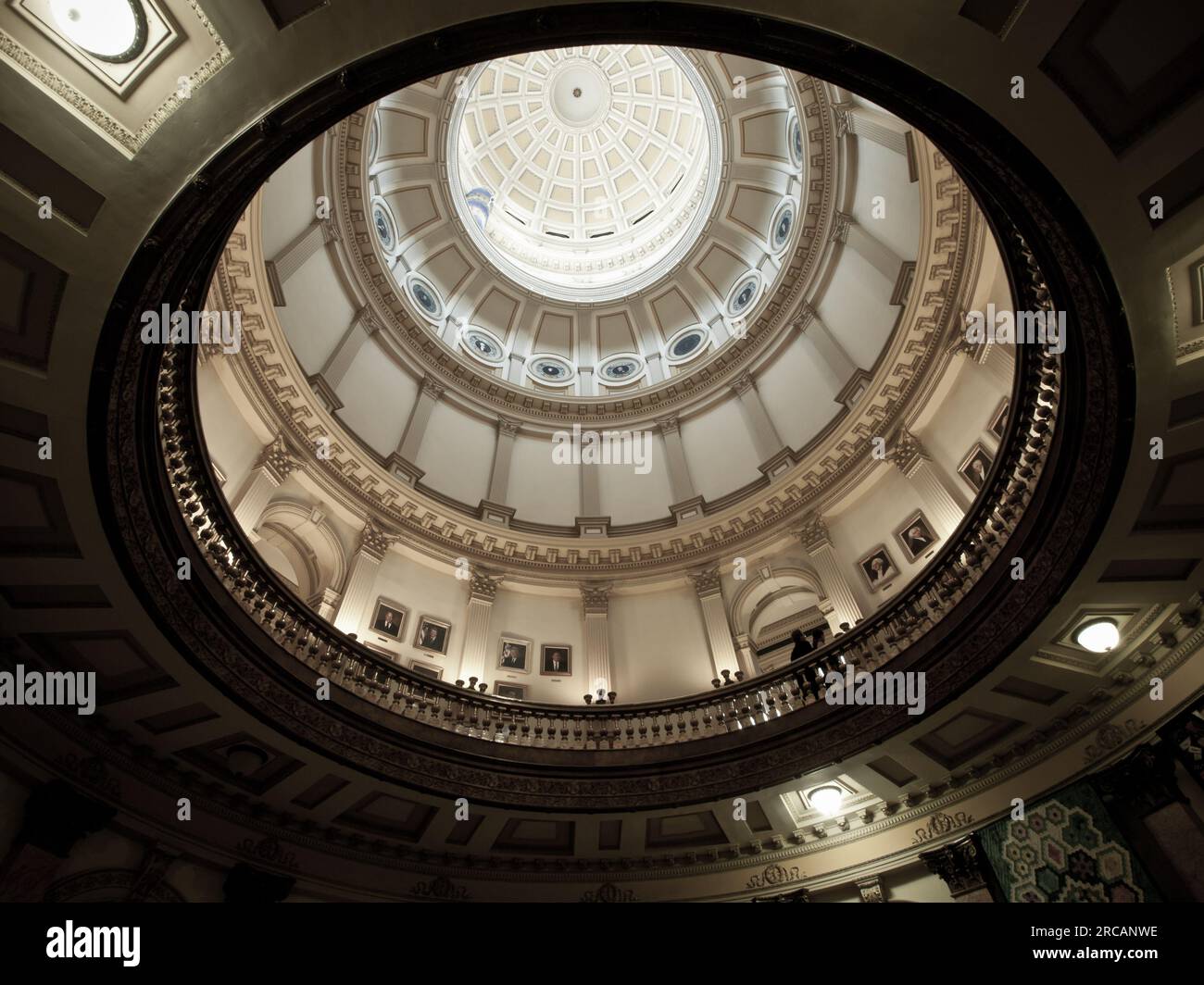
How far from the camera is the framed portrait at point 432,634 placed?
58.6ft

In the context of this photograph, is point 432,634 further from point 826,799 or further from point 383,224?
point 383,224

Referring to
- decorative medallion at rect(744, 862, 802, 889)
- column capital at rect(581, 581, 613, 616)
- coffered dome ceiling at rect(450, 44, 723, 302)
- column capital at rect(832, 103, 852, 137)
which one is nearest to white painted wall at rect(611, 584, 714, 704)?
column capital at rect(581, 581, 613, 616)

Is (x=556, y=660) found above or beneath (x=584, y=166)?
beneath

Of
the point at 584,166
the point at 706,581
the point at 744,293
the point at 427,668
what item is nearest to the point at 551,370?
the point at 744,293

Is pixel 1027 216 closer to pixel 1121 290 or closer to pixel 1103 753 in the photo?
pixel 1121 290

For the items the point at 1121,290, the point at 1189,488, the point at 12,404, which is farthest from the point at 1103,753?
the point at 12,404

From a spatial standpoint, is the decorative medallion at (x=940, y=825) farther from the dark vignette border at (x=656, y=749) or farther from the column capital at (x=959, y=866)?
the dark vignette border at (x=656, y=749)

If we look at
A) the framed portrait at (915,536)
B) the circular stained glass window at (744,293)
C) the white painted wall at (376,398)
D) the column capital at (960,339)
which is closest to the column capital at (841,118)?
the circular stained glass window at (744,293)

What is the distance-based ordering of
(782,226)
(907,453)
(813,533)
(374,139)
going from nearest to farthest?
(907,453)
(813,533)
(374,139)
(782,226)

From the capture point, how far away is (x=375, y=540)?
62.3 feet

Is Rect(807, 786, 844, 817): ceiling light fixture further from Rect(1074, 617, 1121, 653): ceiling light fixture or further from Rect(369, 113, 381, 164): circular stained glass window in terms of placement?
Rect(369, 113, 381, 164): circular stained glass window

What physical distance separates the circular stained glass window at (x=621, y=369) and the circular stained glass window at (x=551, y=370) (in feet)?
4.17

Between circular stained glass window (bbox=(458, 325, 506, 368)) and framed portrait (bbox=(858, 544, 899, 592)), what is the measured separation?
52.8 feet

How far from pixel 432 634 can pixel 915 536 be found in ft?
41.1
